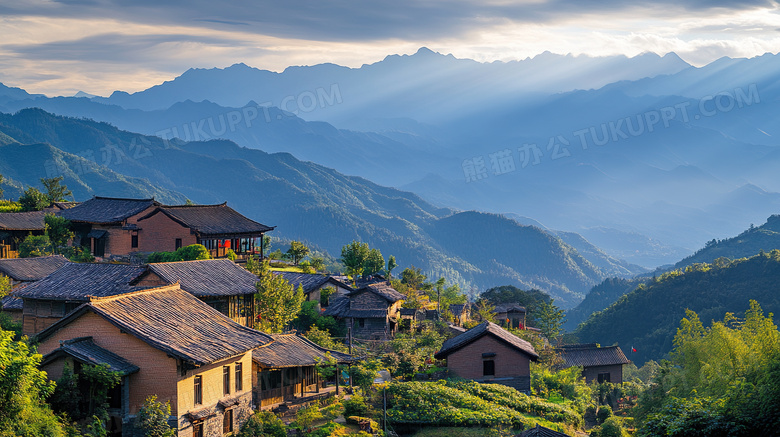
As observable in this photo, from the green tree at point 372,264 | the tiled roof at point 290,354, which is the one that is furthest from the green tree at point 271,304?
the green tree at point 372,264

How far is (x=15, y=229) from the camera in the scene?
53250 millimetres

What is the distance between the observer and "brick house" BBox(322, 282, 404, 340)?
48019 millimetres

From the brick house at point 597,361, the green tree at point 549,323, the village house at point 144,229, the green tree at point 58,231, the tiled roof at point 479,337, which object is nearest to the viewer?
the tiled roof at point 479,337

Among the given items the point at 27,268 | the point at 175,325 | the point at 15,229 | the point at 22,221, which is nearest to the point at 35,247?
the point at 15,229

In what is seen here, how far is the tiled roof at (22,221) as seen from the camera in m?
53.4

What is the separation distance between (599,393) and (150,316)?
35520 millimetres

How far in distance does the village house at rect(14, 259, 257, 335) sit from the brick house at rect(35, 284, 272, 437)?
5.97 m

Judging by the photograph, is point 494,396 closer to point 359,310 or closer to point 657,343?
point 359,310

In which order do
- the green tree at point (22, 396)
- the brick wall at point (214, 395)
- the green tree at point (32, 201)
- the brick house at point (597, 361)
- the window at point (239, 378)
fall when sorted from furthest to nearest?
1. the green tree at point (32, 201)
2. the brick house at point (597, 361)
3. the window at point (239, 378)
4. the brick wall at point (214, 395)
5. the green tree at point (22, 396)

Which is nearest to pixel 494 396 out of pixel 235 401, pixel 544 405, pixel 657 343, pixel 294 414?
pixel 544 405

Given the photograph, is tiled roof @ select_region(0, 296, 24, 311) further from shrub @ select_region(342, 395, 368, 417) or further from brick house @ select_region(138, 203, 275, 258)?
shrub @ select_region(342, 395, 368, 417)

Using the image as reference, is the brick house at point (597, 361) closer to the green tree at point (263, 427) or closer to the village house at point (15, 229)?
the green tree at point (263, 427)

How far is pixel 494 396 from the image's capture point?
34094 mm

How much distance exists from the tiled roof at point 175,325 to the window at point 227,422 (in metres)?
2.49
